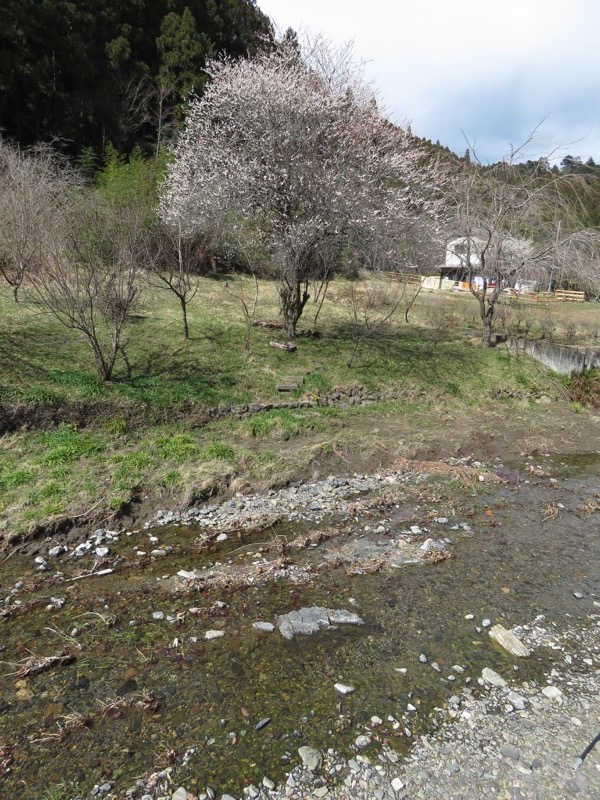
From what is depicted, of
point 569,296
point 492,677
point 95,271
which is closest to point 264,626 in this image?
point 492,677

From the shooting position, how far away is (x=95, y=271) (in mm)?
8969

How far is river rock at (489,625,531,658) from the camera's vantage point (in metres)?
4.47

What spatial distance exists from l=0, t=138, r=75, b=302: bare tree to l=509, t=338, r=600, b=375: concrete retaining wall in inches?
554

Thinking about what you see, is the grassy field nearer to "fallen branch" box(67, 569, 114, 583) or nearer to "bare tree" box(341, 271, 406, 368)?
"bare tree" box(341, 271, 406, 368)

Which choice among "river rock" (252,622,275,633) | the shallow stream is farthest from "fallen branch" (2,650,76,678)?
"river rock" (252,622,275,633)

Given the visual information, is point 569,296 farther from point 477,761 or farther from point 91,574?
point 91,574

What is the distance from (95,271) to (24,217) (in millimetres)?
4383

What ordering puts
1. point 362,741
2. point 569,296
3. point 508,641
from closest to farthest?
point 362,741 < point 508,641 < point 569,296

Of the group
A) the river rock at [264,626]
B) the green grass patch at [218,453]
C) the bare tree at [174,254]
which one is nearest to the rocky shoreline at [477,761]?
the river rock at [264,626]

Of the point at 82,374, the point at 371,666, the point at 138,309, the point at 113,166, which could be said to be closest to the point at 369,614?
the point at 371,666

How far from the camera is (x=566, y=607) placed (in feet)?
17.1

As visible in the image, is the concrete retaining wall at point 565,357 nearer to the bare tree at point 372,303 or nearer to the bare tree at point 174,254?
the bare tree at point 372,303

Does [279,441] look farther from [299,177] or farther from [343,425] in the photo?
[299,177]

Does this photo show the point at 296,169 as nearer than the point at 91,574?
No
